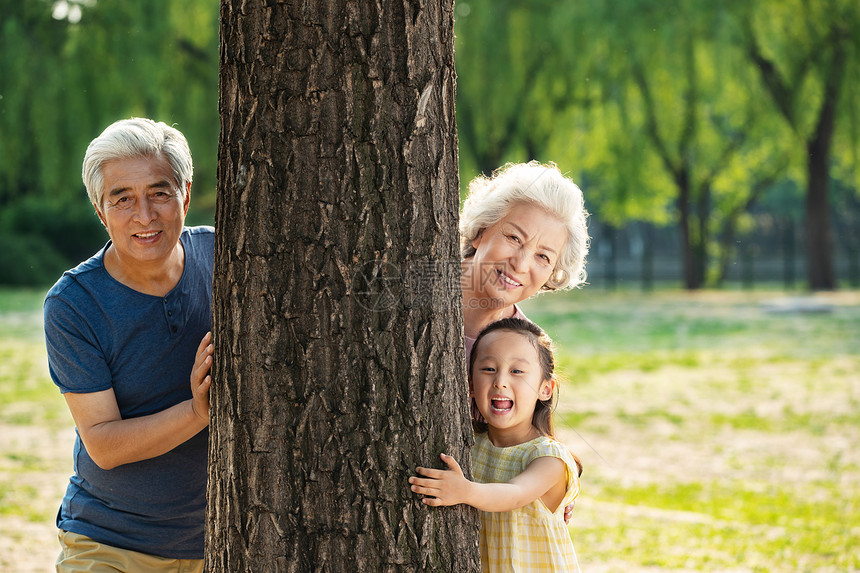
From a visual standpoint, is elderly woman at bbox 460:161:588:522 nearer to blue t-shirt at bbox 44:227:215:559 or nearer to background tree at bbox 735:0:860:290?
blue t-shirt at bbox 44:227:215:559

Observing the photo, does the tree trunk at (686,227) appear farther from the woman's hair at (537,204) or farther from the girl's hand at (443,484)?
the girl's hand at (443,484)

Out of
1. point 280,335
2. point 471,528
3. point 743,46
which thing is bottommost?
point 471,528

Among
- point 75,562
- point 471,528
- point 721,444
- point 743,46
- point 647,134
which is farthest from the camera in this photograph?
point 647,134

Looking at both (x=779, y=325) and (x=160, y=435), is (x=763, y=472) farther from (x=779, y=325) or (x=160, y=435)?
(x=779, y=325)

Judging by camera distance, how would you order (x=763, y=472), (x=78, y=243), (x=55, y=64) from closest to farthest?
1. (x=763, y=472)
2. (x=55, y=64)
3. (x=78, y=243)

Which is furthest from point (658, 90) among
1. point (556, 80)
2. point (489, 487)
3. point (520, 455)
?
point (489, 487)

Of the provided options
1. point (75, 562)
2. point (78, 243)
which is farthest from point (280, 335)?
point (78, 243)

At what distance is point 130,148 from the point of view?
2.36 metres

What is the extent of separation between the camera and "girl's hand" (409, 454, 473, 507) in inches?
74.8

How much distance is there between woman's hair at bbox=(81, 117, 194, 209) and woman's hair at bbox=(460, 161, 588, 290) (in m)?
0.85

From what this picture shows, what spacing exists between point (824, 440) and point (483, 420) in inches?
254

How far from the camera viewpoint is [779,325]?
50.6ft

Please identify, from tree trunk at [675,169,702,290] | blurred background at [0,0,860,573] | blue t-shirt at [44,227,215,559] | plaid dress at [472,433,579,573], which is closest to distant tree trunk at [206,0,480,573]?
plaid dress at [472,433,579,573]

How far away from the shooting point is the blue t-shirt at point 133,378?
2.34 m
